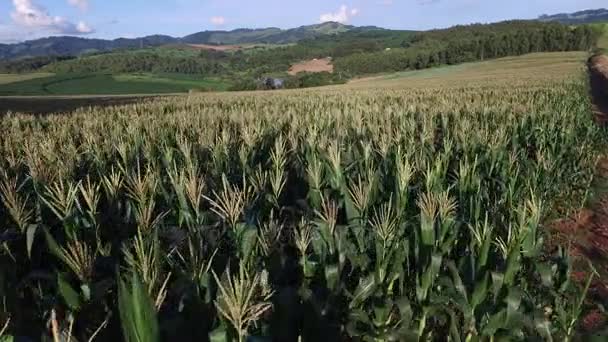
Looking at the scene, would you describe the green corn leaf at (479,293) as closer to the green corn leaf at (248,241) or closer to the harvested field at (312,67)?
the green corn leaf at (248,241)

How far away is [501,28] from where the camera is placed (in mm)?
137125

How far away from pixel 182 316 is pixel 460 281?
2.11m

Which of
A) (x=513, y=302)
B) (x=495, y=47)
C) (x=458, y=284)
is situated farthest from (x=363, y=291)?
(x=495, y=47)

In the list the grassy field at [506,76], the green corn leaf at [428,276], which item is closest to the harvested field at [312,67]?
the grassy field at [506,76]

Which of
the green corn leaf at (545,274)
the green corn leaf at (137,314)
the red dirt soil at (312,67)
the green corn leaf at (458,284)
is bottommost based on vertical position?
the red dirt soil at (312,67)

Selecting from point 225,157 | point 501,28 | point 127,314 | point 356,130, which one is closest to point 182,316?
point 127,314

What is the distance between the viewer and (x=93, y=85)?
80.5 m

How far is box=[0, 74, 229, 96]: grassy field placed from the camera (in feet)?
239

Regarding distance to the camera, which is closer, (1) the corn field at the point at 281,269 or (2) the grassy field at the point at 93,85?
(1) the corn field at the point at 281,269

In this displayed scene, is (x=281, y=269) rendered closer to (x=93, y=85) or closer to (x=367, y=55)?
(x=93, y=85)

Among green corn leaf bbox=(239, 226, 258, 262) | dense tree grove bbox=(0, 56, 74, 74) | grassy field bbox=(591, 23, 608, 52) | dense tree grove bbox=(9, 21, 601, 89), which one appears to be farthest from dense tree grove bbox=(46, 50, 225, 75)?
green corn leaf bbox=(239, 226, 258, 262)

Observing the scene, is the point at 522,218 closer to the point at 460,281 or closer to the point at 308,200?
the point at 460,281

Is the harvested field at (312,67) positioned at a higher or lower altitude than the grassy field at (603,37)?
lower

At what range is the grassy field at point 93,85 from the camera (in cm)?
7288
